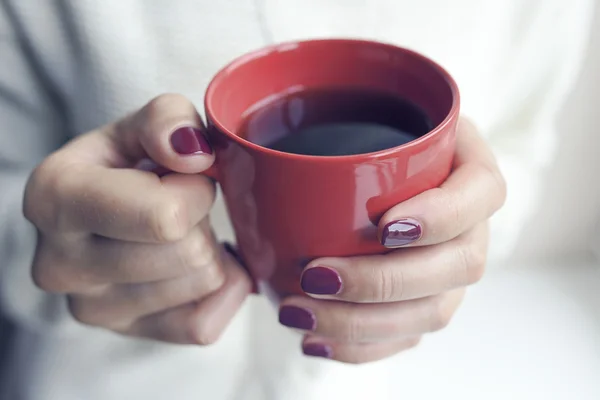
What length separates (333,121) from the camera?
21.3 inches

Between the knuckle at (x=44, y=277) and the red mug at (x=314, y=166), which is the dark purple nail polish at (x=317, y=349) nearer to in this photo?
the red mug at (x=314, y=166)

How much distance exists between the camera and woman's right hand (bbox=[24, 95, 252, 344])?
438 millimetres

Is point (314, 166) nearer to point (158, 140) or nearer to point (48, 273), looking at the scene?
point (158, 140)

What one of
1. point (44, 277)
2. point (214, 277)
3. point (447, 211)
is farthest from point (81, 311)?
point (447, 211)

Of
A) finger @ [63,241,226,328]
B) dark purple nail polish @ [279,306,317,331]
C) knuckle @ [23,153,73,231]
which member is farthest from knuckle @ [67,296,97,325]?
dark purple nail polish @ [279,306,317,331]

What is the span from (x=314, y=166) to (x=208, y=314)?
25 centimetres

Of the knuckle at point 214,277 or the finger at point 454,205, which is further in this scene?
the knuckle at point 214,277

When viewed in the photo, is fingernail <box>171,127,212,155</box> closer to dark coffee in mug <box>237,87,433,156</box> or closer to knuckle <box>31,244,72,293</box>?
dark coffee in mug <box>237,87,433,156</box>

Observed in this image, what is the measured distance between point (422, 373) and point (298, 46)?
0.39 m

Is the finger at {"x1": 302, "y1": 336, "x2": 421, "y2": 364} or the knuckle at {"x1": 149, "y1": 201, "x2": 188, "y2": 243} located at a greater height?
the knuckle at {"x1": 149, "y1": 201, "x2": 188, "y2": 243}

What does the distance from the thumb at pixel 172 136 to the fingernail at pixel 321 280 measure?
11cm

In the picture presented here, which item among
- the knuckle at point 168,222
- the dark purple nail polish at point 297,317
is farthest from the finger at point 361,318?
the knuckle at point 168,222

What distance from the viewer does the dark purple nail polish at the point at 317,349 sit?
20.8 inches

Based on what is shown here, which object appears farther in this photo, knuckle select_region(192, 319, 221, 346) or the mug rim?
knuckle select_region(192, 319, 221, 346)
